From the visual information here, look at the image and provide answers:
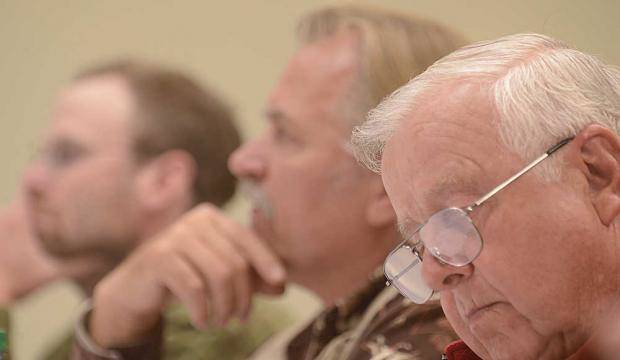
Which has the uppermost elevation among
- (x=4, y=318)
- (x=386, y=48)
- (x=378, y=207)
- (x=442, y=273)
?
(x=442, y=273)

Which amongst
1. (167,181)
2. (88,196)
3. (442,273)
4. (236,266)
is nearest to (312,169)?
(236,266)

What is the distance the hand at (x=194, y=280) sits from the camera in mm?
1985

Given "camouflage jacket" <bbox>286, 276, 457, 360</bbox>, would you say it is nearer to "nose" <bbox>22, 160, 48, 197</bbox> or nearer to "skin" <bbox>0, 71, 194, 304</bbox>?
"skin" <bbox>0, 71, 194, 304</bbox>

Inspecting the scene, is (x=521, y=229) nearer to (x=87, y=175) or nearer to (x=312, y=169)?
(x=312, y=169)

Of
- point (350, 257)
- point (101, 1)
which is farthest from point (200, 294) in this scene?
point (101, 1)

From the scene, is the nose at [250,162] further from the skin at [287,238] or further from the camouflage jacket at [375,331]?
the camouflage jacket at [375,331]

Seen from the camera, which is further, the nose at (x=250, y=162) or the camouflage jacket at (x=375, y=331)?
the nose at (x=250, y=162)

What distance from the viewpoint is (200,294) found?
1.98 meters

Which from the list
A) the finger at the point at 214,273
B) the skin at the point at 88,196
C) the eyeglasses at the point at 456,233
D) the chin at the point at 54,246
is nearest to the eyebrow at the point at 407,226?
the eyeglasses at the point at 456,233

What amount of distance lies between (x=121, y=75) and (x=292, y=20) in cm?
39

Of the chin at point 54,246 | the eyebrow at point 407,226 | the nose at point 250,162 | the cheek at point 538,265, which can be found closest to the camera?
the cheek at point 538,265

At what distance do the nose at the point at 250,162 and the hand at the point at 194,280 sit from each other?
0.35ft

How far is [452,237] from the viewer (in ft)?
3.60

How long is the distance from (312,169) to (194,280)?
281 mm
